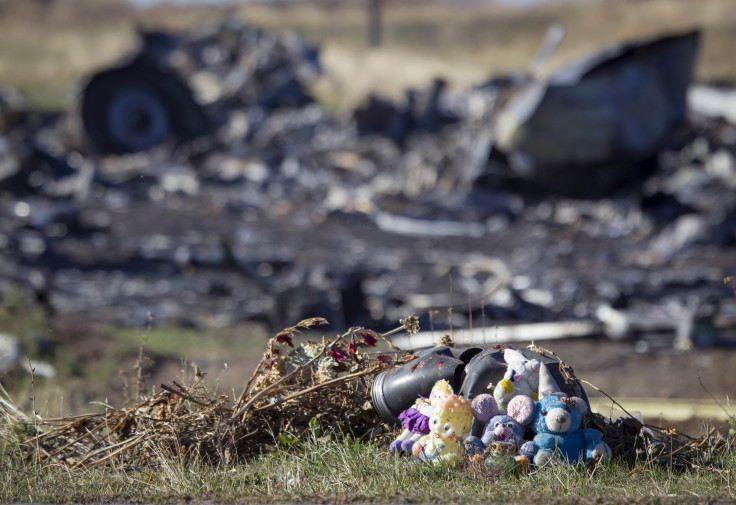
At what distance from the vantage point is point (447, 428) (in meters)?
3.38

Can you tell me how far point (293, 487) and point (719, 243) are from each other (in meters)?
11.8

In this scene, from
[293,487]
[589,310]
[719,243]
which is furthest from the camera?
[719,243]

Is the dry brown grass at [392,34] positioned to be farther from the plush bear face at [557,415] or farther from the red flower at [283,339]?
the plush bear face at [557,415]

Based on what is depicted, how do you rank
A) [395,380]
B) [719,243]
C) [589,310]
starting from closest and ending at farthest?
[395,380] < [589,310] < [719,243]

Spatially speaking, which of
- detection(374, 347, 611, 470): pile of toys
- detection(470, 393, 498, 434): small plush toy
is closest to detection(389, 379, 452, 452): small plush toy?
detection(374, 347, 611, 470): pile of toys

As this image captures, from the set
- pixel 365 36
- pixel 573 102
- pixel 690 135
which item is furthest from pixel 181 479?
pixel 365 36

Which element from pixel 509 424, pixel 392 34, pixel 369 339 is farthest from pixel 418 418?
pixel 392 34

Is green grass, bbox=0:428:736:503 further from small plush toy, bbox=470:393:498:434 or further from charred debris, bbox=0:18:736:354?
charred debris, bbox=0:18:736:354

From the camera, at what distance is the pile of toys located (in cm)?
333

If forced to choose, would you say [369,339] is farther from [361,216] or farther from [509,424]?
[361,216]

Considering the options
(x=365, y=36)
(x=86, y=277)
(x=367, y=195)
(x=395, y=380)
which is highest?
(x=365, y=36)

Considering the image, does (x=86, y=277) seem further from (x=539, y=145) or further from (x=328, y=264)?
(x=539, y=145)

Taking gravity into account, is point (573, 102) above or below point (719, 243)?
above

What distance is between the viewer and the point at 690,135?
19.3 meters
